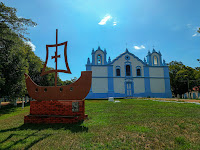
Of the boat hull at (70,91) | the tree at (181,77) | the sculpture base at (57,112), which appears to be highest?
the tree at (181,77)

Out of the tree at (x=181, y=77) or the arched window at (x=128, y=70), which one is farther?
the tree at (x=181, y=77)

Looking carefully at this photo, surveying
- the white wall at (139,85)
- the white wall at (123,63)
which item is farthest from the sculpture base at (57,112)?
the white wall at (139,85)

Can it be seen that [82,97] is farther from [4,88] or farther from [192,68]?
[192,68]

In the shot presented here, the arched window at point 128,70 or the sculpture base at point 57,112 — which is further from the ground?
the arched window at point 128,70

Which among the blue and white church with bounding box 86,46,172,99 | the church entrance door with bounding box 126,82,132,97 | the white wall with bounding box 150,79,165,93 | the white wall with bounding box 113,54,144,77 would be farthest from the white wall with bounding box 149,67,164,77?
the church entrance door with bounding box 126,82,132,97

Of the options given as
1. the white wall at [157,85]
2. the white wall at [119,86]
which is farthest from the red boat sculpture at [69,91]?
the white wall at [157,85]

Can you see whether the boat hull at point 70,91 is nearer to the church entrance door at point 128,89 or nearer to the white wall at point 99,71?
the white wall at point 99,71

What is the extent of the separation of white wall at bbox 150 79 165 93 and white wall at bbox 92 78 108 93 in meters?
9.92

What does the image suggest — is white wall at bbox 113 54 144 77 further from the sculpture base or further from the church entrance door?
the sculpture base

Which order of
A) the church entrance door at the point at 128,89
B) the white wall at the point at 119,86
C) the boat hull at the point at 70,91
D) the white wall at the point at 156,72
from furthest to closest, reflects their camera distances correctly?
the white wall at the point at 156,72
the church entrance door at the point at 128,89
the white wall at the point at 119,86
the boat hull at the point at 70,91

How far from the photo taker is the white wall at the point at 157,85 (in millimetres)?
27453

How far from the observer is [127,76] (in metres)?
27.2

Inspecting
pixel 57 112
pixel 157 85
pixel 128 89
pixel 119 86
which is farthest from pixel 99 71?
pixel 57 112

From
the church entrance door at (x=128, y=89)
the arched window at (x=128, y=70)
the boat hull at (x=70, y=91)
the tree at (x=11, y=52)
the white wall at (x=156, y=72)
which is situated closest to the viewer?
the boat hull at (x=70, y=91)
